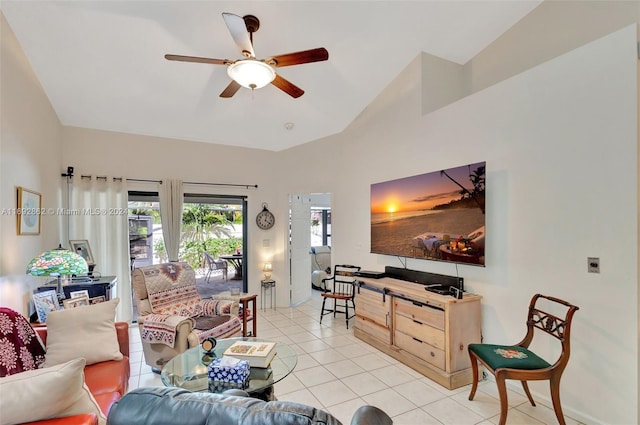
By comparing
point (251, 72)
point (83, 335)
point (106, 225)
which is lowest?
point (83, 335)

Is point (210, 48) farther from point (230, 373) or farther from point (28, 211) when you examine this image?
point (230, 373)

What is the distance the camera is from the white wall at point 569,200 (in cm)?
215

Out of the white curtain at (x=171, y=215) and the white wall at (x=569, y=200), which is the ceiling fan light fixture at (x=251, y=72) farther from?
the white curtain at (x=171, y=215)

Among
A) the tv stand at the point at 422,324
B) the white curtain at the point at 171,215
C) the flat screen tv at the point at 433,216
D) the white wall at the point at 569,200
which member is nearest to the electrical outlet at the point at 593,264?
the white wall at the point at 569,200

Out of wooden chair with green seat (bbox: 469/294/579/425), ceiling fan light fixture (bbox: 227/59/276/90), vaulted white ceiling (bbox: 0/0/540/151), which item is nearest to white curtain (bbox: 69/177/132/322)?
vaulted white ceiling (bbox: 0/0/540/151)

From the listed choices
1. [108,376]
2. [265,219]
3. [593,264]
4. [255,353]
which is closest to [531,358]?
[593,264]

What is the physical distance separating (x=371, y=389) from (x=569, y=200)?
2.21 metres

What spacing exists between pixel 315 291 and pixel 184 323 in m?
4.08

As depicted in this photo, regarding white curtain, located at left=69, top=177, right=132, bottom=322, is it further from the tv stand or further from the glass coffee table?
the tv stand

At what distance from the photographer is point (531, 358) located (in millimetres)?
2309

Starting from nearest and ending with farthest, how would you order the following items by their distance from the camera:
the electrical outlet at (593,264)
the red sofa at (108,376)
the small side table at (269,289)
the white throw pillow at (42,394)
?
the white throw pillow at (42,394) → the red sofa at (108,376) → the electrical outlet at (593,264) → the small side table at (269,289)

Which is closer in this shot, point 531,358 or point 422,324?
point 531,358

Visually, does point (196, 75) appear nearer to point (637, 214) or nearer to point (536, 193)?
point (536, 193)

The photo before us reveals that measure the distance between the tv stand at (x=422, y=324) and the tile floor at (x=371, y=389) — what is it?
0.11 metres
